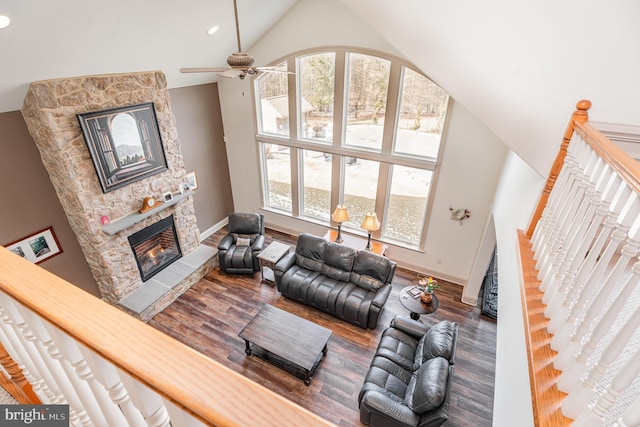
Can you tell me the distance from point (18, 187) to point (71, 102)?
1.27 metres

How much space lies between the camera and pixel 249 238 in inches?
244

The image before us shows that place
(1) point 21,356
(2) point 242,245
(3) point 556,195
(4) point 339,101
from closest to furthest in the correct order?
(1) point 21,356, (3) point 556,195, (4) point 339,101, (2) point 242,245

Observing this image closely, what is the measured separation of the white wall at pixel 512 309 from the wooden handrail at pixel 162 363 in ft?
5.33

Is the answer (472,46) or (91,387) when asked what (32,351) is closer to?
(91,387)

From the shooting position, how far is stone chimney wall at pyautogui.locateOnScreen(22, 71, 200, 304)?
392 cm

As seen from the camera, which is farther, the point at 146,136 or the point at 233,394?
the point at 146,136

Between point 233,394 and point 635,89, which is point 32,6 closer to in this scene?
point 233,394

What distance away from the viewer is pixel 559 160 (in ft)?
7.18

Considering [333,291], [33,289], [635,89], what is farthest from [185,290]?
[635,89]

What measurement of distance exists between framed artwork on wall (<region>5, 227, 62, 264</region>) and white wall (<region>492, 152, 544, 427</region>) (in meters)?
5.48

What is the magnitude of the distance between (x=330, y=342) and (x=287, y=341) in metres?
0.81

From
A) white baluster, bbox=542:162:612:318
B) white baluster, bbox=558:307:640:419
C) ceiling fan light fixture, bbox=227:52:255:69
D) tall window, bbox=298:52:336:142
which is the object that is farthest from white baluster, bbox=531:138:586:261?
tall window, bbox=298:52:336:142

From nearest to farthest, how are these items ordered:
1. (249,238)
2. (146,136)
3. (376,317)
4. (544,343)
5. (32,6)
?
(544,343) → (32,6) → (376,317) → (146,136) → (249,238)

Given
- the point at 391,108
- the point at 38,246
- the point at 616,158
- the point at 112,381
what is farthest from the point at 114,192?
the point at 616,158
